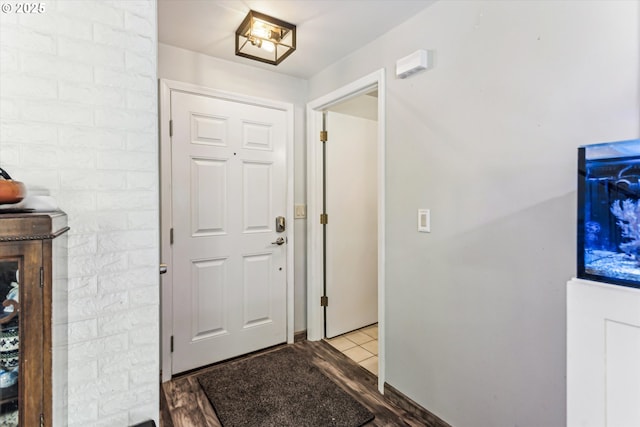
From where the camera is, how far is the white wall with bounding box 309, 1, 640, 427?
1.12 metres

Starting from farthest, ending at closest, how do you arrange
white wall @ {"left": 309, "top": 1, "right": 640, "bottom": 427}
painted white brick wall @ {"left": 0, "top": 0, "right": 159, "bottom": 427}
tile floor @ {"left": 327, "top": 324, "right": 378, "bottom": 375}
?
tile floor @ {"left": 327, "top": 324, "right": 378, "bottom": 375}
white wall @ {"left": 309, "top": 1, "right": 640, "bottom": 427}
painted white brick wall @ {"left": 0, "top": 0, "right": 159, "bottom": 427}

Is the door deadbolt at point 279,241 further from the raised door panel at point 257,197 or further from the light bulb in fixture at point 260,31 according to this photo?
the light bulb in fixture at point 260,31

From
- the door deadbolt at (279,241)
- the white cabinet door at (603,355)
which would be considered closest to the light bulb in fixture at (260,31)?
the door deadbolt at (279,241)

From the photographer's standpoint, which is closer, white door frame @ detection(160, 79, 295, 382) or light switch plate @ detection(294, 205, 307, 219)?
white door frame @ detection(160, 79, 295, 382)

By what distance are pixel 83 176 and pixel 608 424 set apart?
1785 mm

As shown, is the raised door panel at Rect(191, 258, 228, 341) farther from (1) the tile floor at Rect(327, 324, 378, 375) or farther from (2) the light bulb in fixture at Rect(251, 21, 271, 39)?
(2) the light bulb in fixture at Rect(251, 21, 271, 39)

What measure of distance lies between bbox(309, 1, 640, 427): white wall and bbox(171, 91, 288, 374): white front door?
3.36 feet

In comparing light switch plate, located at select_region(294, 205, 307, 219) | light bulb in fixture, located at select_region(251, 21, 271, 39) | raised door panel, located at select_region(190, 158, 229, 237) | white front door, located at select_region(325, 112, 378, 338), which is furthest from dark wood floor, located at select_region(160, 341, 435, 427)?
light bulb in fixture, located at select_region(251, 21, 271, 39)

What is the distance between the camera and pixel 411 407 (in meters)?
1.72

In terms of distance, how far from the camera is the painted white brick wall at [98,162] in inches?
38.4

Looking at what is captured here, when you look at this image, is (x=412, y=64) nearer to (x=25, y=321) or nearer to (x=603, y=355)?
(x=603, y=355)

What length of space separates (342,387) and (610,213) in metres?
1.74

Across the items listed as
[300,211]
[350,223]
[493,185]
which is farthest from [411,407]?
[300,211]

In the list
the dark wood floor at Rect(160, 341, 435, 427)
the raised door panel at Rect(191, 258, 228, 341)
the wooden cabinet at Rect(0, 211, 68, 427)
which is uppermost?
the wooden cabinet at Rect(0, 211, 68, 427)
